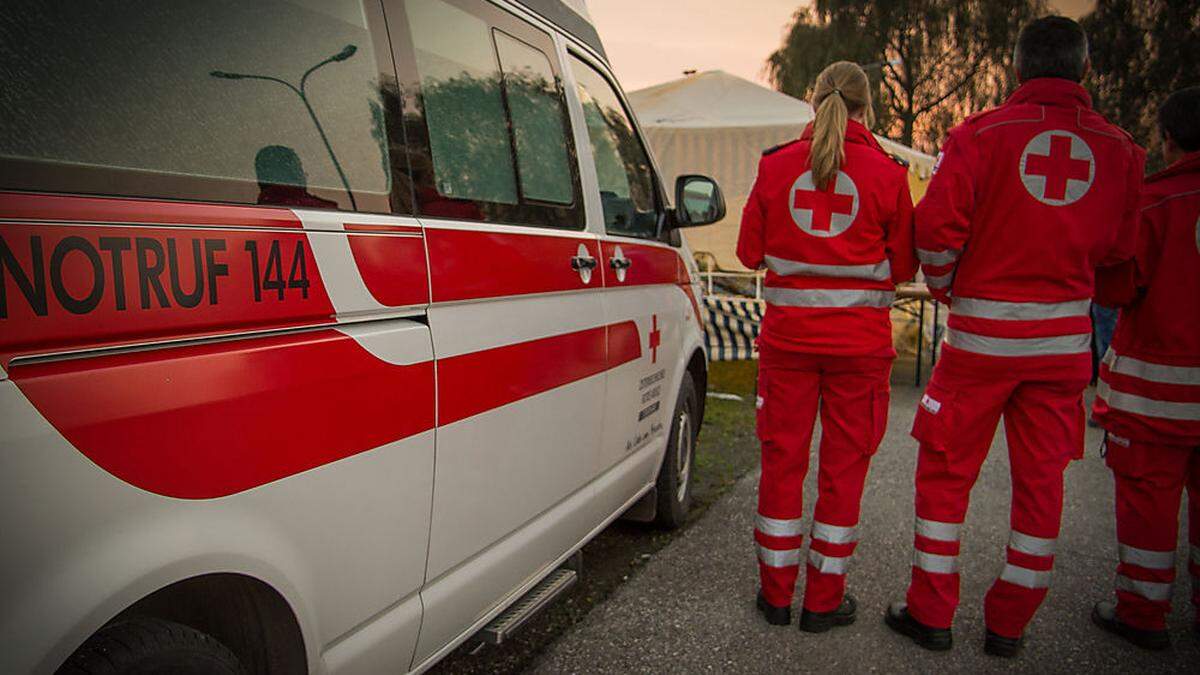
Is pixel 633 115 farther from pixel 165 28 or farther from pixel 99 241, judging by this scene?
pixel 99 241

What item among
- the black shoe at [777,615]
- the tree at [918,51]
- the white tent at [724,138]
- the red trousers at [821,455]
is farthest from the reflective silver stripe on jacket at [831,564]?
the tree at [918,51]

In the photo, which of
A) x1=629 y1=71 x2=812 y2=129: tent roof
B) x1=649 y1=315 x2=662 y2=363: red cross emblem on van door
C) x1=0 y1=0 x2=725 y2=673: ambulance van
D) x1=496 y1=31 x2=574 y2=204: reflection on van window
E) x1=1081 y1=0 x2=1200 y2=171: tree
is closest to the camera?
x1=0 y1=0 x2=725 y2=673: ambulance van

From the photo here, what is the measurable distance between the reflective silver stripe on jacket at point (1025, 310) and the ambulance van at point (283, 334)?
125 centimetres

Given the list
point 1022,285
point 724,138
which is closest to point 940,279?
point 1022,285

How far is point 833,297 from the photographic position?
2.72 meters

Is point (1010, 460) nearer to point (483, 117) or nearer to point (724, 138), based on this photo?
point (483, 117)

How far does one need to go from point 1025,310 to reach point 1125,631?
129cm

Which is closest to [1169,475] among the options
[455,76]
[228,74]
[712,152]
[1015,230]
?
[1015,230]

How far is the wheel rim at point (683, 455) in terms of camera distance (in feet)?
12.4

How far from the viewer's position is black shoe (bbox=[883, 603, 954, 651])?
2783mm

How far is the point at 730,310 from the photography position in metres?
7.68

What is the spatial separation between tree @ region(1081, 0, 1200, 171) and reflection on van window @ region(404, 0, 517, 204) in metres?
27.1

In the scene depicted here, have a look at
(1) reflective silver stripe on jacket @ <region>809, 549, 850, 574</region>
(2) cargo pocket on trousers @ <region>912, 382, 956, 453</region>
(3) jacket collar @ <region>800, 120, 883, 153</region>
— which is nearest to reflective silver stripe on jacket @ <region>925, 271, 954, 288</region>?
(2) cargo pocket on trousers @ <region>912, 382, 956, 453</region>

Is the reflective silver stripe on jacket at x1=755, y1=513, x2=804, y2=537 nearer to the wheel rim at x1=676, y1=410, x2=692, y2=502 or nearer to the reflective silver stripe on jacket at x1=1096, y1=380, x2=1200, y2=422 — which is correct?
the wheel rim at x1=676, y1=410, x2=692, y2=502
